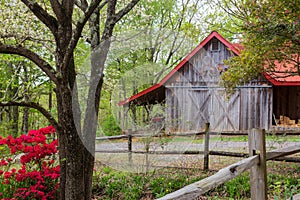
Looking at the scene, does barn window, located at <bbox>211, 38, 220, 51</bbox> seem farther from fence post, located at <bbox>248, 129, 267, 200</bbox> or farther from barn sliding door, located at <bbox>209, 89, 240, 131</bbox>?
fence post, located at <bbox>248, 129, 267, 200</bbox>

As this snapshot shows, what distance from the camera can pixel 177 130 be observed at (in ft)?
21.1

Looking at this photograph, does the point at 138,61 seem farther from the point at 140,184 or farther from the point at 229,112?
the point at 229,112

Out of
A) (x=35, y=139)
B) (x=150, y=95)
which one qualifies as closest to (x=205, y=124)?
(x=150, y=95)

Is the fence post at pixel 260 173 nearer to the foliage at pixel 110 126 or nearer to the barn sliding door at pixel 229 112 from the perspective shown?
the foliage at pixel 110 126

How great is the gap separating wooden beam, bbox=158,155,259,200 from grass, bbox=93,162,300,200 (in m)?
2.45

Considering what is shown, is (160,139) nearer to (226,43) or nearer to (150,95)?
(150,95)

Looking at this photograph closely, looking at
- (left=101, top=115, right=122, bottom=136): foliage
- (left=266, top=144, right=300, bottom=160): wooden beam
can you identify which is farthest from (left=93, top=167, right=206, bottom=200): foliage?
(left=266, top=144, right=300, bottom=160): wooden beam

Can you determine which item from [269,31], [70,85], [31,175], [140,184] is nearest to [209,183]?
[70,85]

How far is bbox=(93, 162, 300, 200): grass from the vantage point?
5.64 m

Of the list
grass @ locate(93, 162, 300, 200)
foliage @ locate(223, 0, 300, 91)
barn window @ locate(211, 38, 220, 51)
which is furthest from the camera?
barn window @ locate(211, 38, 220, 51)

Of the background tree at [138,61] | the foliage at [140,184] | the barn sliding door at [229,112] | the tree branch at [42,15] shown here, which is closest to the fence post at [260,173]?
the background tree at [138,61]

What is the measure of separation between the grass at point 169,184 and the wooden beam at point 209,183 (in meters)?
2.45

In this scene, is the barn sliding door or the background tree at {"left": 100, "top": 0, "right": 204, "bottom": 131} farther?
the barn sliding door

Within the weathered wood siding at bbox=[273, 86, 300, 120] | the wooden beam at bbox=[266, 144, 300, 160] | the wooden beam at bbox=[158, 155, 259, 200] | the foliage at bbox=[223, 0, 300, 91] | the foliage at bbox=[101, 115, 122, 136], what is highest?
the foliage at bbox=[223, 0, 300, 91]
